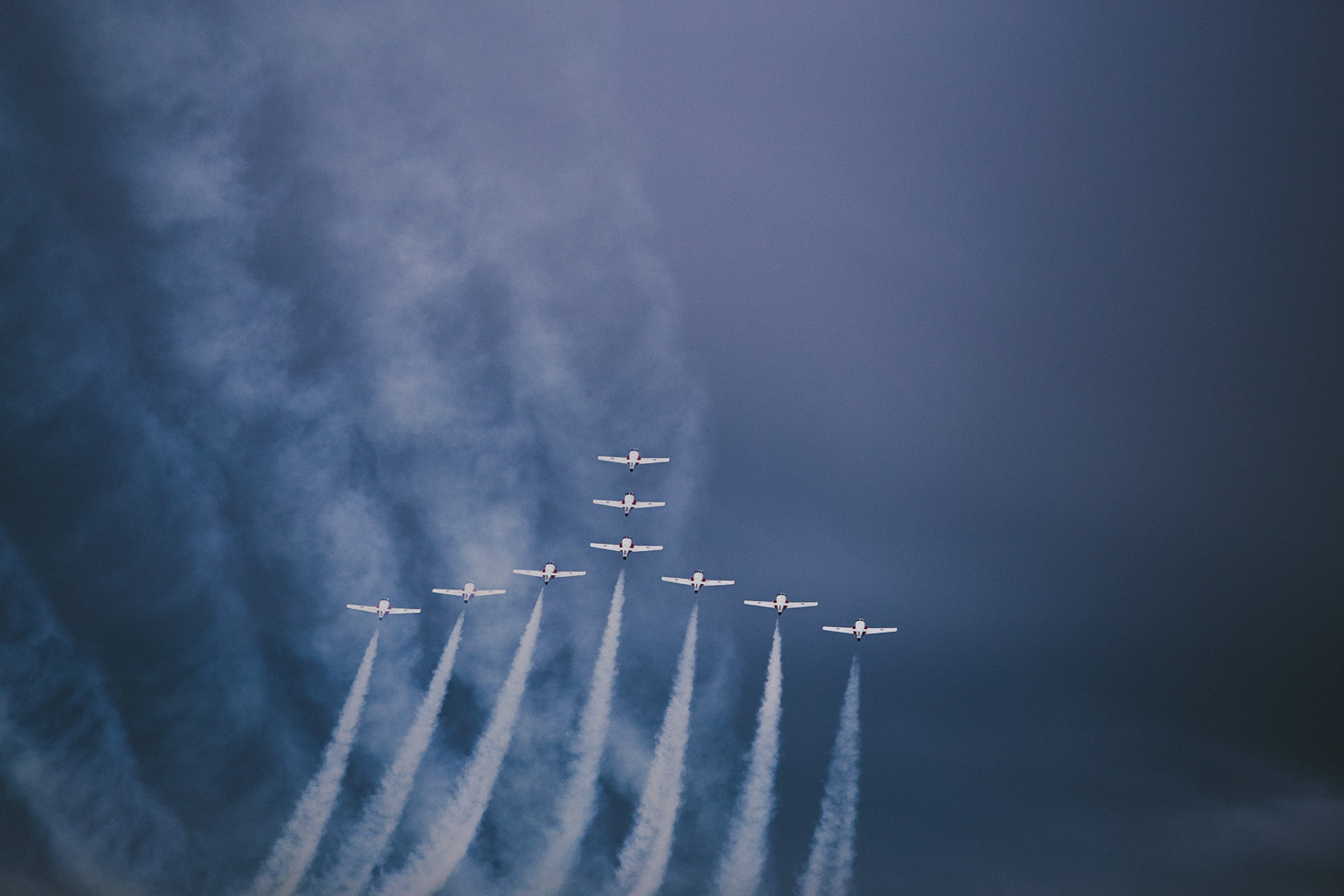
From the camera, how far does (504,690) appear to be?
106 m

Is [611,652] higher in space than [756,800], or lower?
higher

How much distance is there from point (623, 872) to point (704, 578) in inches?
1367

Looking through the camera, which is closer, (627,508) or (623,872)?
(623,872)

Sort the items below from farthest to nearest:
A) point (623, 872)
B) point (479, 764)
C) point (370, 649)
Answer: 1. point (370, 649)
2. point (479, 764)
3. point (623, 872)

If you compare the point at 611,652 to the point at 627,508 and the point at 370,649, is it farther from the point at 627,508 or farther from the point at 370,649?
the point at 370,649

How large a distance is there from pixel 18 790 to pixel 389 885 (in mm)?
48929

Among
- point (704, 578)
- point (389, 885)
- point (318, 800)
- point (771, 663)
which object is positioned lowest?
point (389, 885)

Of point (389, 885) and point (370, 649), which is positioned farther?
point (370, 649)

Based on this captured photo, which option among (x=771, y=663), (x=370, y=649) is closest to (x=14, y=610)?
(x=370, y=649)

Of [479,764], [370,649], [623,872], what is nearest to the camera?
[623,872]

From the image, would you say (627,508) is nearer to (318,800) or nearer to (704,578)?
(704,578)

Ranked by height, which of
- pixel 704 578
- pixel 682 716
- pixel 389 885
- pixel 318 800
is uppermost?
pixel 704 578

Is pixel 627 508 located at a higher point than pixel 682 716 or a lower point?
higher

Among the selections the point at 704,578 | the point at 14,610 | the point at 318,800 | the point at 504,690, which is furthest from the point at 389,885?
the point at 14,610
